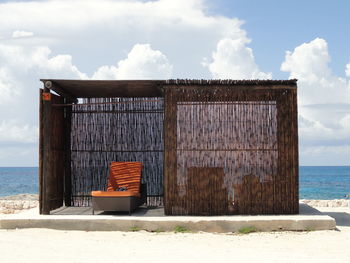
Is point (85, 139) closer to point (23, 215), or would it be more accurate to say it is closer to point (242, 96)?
point (23, 215)

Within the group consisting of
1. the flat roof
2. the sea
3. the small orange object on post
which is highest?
the flat roof

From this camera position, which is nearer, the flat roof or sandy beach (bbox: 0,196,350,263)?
sandy beach (bbox: 0,196,350,263)

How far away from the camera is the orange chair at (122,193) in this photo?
8.24m

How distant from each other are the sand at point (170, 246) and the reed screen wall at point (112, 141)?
1992 mm

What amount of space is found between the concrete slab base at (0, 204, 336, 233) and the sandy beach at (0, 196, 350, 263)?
14cm

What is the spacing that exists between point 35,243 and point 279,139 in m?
4.07

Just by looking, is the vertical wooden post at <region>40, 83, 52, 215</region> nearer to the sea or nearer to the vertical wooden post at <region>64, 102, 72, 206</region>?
the vertical wooden post at <region>64, 102, 72, 206</region>

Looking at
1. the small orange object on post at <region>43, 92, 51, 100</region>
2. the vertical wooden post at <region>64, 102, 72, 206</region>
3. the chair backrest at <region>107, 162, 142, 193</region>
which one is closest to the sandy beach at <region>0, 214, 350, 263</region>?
the chair backrest at <region>107, 162, 142, 193</region>

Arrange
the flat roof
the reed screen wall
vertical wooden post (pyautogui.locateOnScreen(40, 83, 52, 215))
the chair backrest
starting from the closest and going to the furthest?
the flat roof < vertical wooden post (pyautogui.locateOnScreen(40, 83, 52, 215)) < the chair backrest < the reed screen wall

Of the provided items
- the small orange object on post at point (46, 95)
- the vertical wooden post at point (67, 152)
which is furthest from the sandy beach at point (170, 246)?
the small orange object on post at point (46, 95)

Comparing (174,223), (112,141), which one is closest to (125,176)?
(112,141)

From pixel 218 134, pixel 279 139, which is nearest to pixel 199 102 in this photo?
pixel 218 134

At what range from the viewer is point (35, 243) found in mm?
6848

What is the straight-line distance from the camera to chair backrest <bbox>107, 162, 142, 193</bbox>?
29.5 feet
